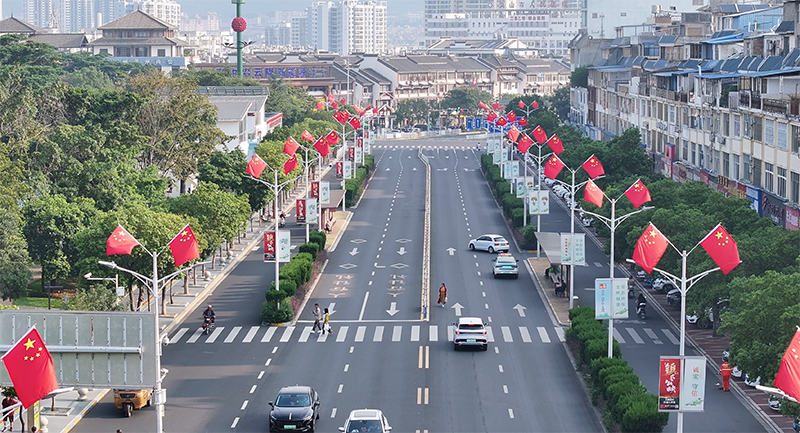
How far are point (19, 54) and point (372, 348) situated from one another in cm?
10171

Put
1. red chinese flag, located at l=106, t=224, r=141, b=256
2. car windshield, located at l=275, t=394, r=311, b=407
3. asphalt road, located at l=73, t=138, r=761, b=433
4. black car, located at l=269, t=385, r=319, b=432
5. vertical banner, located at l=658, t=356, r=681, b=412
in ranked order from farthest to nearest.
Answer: red chinese flag, located at l=106, t=224, r=141, b=256 → asphalt road, located at l=73, t=138, r=761, b=433 → car windshield, located at l=275, t=394, r=311, b=407 → black car, located at l=269, t=385, r=319, b=432 → vertical banner, located at l=658, t=356, r=681, b=412

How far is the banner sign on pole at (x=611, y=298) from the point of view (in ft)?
168

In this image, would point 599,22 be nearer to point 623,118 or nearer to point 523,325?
point 623,118

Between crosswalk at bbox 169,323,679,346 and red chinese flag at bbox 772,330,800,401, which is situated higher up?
red chinese flag at bbox 772,330,800,401

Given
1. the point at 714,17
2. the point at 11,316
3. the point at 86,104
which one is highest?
the point at 714,17

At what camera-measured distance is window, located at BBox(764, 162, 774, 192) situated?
270 ft

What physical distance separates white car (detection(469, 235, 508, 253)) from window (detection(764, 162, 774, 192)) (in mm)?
18862

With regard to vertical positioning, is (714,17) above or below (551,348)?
above

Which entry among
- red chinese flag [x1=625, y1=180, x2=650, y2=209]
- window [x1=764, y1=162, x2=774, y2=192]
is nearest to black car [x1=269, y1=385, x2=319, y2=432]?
red chinese flag [x1=625, y1=180, x2=650, y2=209]

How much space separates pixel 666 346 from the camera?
58906 millimetres

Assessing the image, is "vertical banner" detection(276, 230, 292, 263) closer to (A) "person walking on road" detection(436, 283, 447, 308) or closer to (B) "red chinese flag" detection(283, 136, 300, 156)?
(A) "person walking on road" detection(436, 283, 447, 308)

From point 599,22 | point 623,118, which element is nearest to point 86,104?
point 623,118

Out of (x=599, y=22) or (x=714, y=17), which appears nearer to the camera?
(x=714, y=17)

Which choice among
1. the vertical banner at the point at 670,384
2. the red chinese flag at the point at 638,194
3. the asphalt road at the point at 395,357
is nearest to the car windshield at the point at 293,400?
the asphalt road at the point at 395,357
